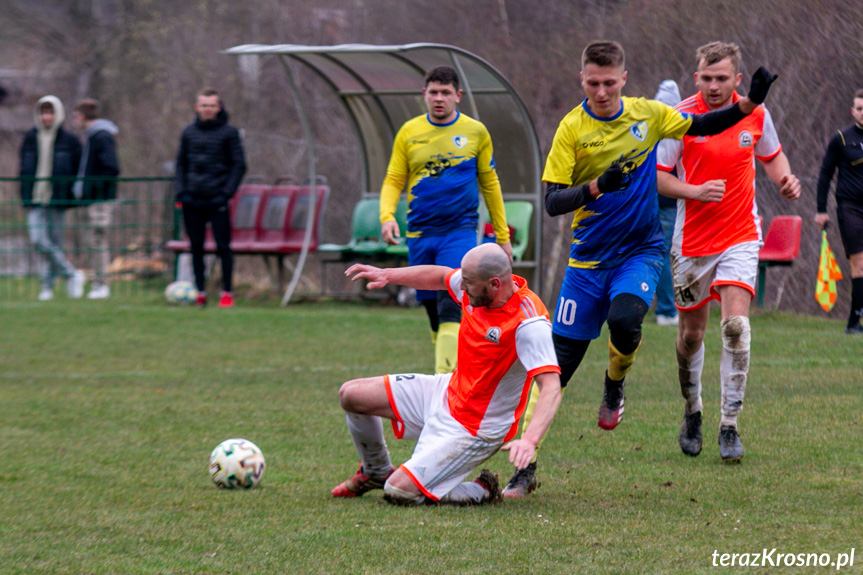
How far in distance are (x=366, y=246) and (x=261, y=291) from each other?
2.71 metres

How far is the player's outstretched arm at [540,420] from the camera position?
13.6ft

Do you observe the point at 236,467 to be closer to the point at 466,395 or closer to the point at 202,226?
the point at 466,395

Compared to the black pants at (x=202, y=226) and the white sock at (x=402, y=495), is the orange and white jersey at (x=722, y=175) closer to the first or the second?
the white sock at (x=402, y=495)

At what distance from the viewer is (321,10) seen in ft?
75.0

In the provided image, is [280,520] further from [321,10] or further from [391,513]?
[321,10]

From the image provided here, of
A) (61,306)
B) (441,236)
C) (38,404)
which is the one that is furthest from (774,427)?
(61,306)

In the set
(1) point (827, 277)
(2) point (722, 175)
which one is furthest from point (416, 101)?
(2) point (722, 175)

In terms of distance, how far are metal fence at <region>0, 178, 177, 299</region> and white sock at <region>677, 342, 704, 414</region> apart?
11008mm

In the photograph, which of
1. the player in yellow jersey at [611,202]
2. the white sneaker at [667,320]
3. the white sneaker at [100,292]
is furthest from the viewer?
the white sneaker at [100,292]

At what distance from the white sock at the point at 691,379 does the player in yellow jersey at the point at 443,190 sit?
197cm

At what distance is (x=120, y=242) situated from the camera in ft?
71.7

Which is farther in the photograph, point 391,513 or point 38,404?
point 38,404

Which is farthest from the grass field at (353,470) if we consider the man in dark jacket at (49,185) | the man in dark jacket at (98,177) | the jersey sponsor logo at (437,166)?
the man in dark jacket at (49,185)

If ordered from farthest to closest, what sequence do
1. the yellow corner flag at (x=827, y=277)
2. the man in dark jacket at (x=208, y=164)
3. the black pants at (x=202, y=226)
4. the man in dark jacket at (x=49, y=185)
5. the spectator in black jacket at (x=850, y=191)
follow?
the man in dark jacket at (x=49, y=185) < the black pants at (x=202, y=226) < the man in dark jacket at (x=208, y=164) < the yellow corner flag at (x=827, y=277) < the spectator in black jacket at (x=850, y=191)
